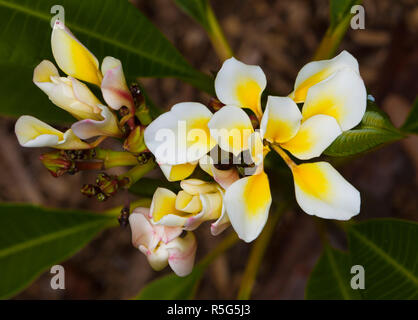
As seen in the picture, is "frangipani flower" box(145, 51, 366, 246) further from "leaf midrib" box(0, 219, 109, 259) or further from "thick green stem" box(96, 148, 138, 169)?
"leaf midrib" box(0, 219, 109, 259)

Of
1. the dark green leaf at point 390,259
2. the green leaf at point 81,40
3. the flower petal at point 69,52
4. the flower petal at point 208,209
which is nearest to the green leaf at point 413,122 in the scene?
the dark green leaf at point 390,259

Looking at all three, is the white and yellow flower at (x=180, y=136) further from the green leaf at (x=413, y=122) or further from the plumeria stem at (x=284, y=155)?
the green leaf at (x=413, y=122)

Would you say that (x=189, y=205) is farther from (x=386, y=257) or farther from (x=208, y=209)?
(x=386, y=257)

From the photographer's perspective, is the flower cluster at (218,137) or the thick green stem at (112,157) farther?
the thick green stem at (112,157)

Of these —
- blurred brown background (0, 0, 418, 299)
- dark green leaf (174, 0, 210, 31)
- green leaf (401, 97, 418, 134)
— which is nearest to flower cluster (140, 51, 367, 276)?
green leaf (401, 97, 418, 134)

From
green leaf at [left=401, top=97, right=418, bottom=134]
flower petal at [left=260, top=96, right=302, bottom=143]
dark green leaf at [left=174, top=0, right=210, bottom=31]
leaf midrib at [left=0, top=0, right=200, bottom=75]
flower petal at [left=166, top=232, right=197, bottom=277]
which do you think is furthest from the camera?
dark green leaf at [left=174, top=0, right=210, bottom=31]
